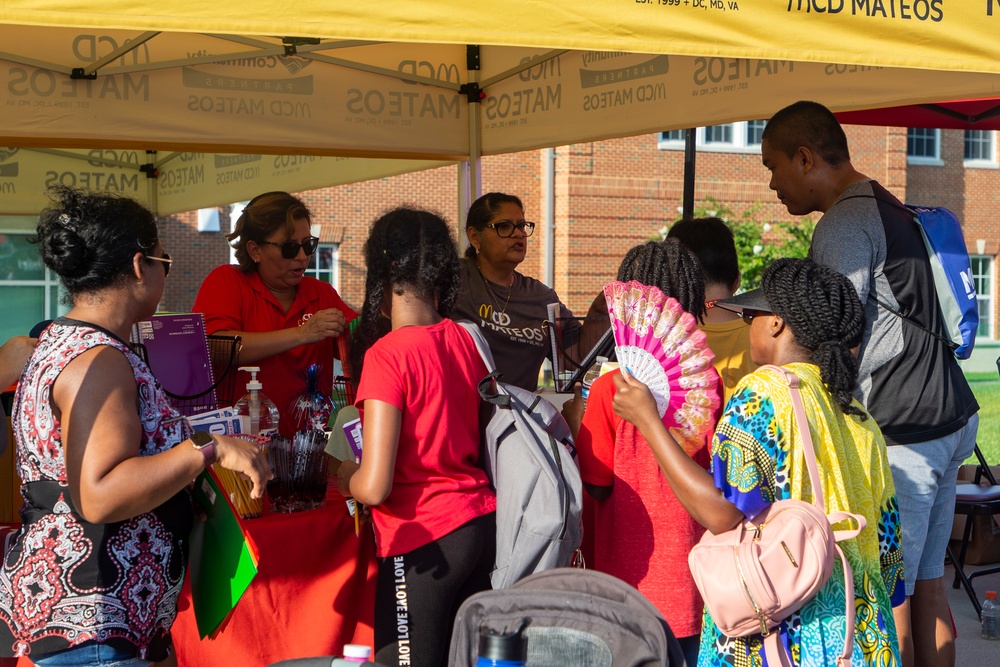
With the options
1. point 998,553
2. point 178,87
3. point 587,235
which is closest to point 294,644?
point 178,87

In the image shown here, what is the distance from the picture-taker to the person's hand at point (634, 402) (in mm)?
2262

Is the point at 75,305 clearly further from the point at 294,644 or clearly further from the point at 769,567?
the point at 769,567

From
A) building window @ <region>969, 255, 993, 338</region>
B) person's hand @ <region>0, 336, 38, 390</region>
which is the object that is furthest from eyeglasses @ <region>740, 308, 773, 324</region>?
building window @ <region>969, 255, 993, 338</region>

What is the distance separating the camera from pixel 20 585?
6.47 ft

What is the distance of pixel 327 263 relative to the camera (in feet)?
63.4

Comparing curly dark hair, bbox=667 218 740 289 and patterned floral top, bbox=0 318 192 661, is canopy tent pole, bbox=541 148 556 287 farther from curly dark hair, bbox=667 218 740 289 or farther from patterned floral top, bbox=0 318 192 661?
patterned floral top, bbox=0 318 192 661

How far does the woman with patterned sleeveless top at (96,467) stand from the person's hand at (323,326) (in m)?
1.24

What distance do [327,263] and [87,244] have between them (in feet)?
57.5

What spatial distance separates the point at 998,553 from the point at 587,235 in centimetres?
1455

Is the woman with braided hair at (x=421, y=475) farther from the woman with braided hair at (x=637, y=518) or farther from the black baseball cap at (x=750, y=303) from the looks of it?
the black baseball cap at (x=750, y=303)

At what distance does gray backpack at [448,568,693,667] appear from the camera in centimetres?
166

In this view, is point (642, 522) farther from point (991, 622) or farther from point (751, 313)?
point (991, 622)

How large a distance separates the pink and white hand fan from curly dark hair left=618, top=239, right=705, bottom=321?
110mm

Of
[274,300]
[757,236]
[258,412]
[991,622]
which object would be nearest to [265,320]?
[274,300]
